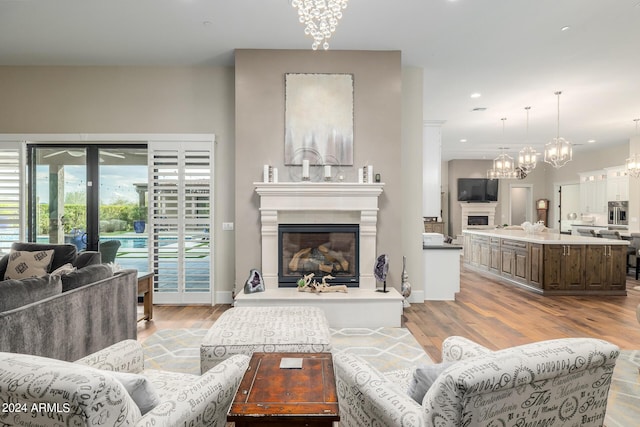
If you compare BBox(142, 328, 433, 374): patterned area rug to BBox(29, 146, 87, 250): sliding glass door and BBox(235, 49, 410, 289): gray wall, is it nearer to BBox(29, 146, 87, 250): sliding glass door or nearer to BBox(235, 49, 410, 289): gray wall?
BBox(235, 49, 410, 289): gray wall

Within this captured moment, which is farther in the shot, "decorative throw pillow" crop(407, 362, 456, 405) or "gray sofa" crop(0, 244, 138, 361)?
"gray sofa" crop(0, 244, 138, 361)

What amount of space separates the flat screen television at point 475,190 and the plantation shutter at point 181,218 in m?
9.43

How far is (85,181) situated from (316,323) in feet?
14.0

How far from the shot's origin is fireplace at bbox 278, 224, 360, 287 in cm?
446

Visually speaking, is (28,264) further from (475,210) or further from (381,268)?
(475,210)

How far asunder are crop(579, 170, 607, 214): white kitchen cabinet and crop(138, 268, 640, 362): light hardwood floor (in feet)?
18.8

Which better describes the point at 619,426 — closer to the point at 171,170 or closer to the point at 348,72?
the point at 348,72

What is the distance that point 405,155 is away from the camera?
5.01m

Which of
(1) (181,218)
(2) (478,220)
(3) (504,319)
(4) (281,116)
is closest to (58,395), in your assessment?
(4) (281,116)

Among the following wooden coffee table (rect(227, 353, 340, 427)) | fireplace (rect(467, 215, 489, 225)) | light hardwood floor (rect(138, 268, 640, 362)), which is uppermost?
fireplace (rect(467, 215, 489, 225))

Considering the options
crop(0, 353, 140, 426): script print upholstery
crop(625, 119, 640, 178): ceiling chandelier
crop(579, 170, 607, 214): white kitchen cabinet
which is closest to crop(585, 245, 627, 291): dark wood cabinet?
crop(625, 119, 640, 178): ceiling chandelier

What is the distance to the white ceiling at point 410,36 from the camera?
3510 millimetres

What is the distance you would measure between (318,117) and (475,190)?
A: 29.7 ft

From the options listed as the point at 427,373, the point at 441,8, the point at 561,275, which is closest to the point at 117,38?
the point at 441,8
